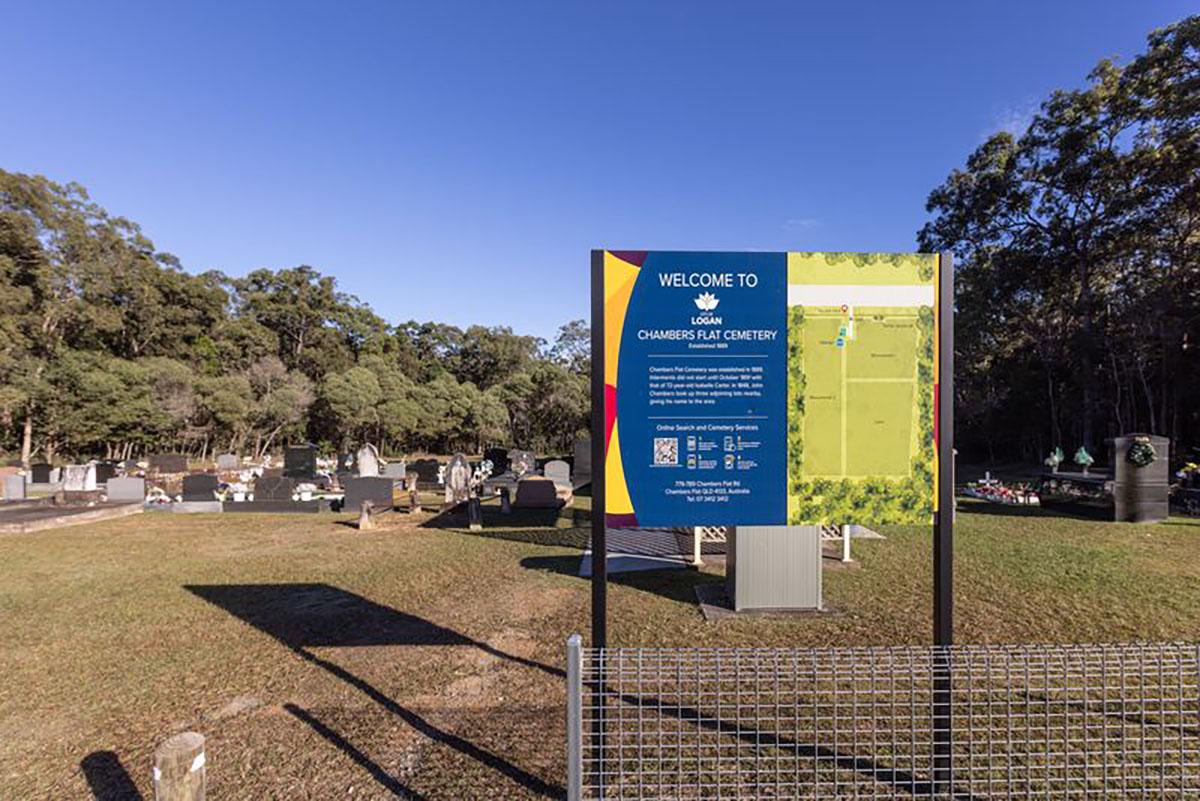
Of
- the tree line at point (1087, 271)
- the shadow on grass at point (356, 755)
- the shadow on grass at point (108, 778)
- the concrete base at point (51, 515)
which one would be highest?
the tree line at point (1087, 271)

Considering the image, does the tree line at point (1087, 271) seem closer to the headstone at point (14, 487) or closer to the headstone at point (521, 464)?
the headstone at point (521, 464)

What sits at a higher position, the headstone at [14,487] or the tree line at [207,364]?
the tree line at [207,364]

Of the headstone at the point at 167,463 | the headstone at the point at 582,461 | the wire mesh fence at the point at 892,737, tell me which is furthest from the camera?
the headstone at the point at 582,461

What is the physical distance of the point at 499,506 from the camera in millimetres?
16688

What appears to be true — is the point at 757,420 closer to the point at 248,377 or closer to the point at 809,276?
the point at 809,276

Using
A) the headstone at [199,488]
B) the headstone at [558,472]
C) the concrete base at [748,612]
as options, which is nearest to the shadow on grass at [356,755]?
the concrete base at [748,612]

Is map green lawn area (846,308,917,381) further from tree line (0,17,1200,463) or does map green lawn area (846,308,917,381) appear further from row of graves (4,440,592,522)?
tree line (0,17,1200,463)

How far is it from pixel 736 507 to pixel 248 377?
44.4m

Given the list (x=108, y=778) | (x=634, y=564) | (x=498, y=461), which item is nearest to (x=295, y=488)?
(x=498, y=461)

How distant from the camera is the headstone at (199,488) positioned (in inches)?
642

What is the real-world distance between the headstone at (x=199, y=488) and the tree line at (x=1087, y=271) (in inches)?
1553

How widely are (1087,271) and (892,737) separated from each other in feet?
123

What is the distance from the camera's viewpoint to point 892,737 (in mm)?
3521

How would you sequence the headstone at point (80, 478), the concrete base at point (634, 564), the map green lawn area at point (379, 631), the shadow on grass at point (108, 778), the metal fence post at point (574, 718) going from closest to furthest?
the metal fence post at point (574, 718) < the shadow on grass at point (108, 778) < the map green lawn area at point (379, 631) < the concrete base at point (634, 564) < the headstone at point (80, 478)
